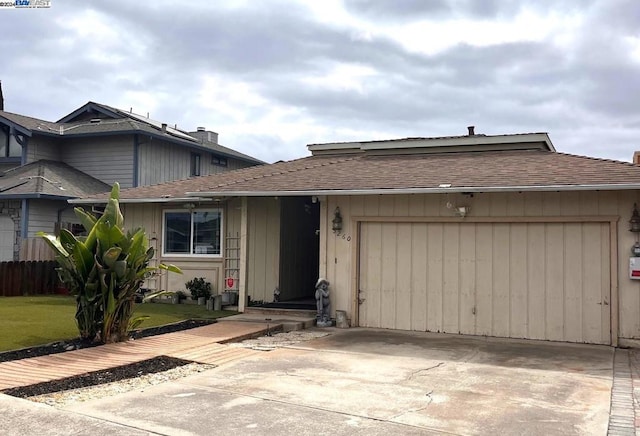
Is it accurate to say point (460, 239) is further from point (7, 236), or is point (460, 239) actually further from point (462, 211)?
point (7, 236)

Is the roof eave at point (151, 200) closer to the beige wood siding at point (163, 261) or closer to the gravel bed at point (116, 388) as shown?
the beige wood siding at point (163, 261)

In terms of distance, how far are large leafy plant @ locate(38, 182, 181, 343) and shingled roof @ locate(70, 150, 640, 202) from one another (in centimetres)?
319

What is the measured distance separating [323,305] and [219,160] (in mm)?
15323

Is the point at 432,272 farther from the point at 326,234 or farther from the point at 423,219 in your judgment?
the point at 326,234

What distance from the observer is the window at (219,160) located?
2428 centimetres

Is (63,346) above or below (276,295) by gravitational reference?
below

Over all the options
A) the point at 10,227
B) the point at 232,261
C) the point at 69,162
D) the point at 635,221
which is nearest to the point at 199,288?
the point at 232,261

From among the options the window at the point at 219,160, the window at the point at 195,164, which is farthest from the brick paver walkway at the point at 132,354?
the window at the point at 219,160

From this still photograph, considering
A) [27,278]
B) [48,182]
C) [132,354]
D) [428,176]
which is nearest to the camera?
[132,354]

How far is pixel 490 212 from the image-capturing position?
972 cm

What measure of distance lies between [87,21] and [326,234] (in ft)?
18.3

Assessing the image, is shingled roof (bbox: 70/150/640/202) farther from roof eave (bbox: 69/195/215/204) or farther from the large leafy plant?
the large leafy plant

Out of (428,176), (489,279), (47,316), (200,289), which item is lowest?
(47,316)

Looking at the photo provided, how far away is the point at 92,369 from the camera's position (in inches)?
258
